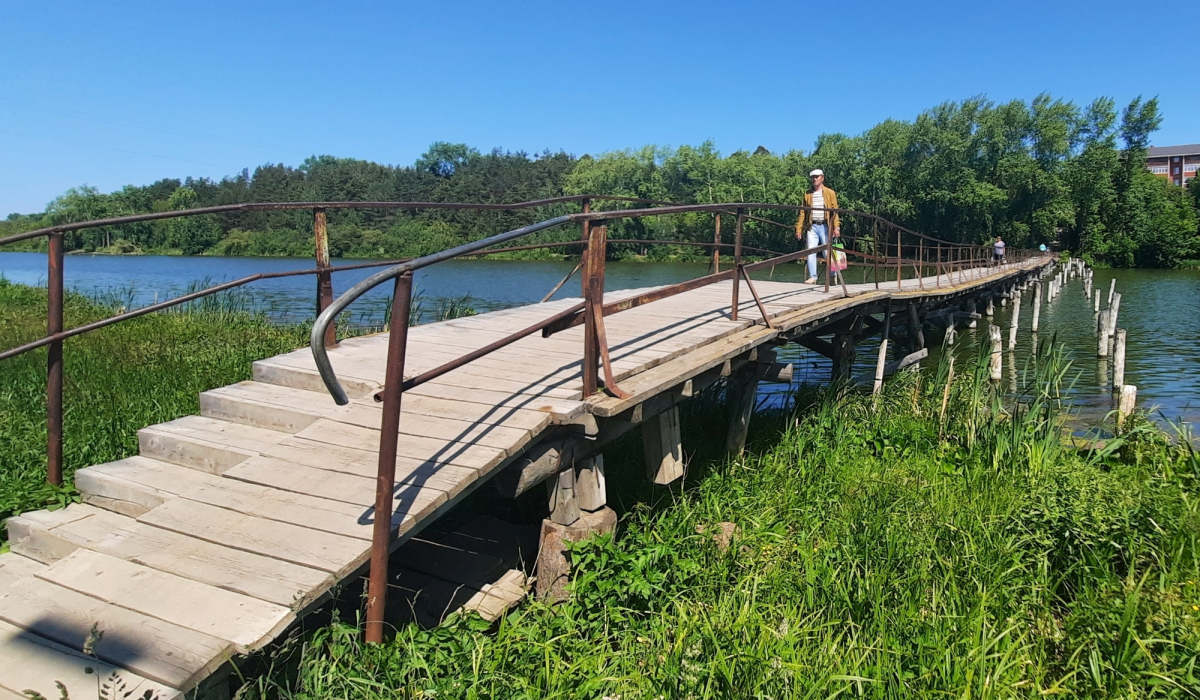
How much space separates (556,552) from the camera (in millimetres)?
3943

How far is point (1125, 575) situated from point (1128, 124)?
7049 cm

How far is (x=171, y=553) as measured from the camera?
3.02 metres

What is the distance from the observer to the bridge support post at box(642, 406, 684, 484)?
4.87 metres

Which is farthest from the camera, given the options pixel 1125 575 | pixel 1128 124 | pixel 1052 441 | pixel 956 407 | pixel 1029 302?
pixel 1128 124

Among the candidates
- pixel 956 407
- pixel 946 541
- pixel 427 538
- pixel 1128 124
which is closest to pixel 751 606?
pixel 946 541

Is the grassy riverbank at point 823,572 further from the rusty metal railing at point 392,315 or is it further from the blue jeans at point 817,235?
the blue jeans at point 817,235

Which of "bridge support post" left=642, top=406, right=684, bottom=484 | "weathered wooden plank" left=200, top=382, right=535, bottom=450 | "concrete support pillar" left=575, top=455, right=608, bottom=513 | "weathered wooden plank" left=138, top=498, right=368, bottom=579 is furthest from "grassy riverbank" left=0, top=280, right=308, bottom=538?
"bridge support post" left=642, top=406, right=684, bottom=484

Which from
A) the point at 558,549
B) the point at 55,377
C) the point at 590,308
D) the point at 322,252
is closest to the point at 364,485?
the point at 558,549

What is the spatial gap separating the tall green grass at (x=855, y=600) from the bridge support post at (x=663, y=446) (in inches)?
10.7

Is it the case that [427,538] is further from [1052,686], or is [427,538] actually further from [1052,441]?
[1052,441]

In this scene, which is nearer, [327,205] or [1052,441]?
[327,205]

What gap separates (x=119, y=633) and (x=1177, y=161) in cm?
12030

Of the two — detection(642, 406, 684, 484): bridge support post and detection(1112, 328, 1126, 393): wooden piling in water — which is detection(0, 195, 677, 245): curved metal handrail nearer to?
detection(642, 406, 684, 484): bridge support post

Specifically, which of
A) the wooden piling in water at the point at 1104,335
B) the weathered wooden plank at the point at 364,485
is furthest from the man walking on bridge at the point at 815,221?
the wooden piling in water at the point at 1104,335
